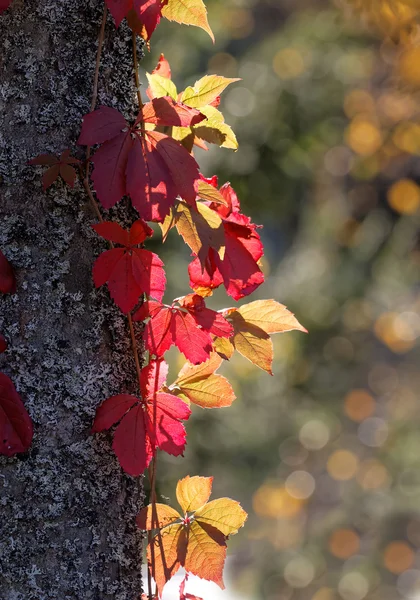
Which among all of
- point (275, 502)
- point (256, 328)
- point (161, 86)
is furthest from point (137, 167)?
point (275, 502)

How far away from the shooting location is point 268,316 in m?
0.73

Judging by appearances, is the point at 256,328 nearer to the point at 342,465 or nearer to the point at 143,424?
the point at 143,424

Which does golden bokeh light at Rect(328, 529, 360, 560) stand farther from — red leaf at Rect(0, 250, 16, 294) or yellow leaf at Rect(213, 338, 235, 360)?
red leaf at Rect(0, 250, 16, 294)

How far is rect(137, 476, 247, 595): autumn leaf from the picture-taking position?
0.69m

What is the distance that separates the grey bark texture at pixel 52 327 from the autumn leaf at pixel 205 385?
88mm

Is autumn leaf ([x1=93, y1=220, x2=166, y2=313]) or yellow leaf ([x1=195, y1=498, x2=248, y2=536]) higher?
autumn leaf ([x1=93, y1=220, x2=166, y2=313])

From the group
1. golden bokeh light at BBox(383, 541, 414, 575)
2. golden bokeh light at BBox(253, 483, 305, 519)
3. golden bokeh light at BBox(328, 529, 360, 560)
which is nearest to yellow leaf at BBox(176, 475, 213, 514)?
golden bokeh light at BBox(328, 529, 360, 560)

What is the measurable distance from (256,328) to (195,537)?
22cm

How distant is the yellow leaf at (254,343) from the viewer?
0.72 m

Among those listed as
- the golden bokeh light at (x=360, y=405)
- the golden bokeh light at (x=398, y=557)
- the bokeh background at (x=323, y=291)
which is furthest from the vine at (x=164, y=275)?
the golden bokeh light at (x=360, y=405)

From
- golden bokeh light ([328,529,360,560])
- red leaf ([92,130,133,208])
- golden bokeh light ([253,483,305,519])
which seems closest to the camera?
red leaf ([92,130,133,208])

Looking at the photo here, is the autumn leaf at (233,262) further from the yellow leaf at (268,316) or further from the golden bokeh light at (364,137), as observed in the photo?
the golden bokeh light at (364,137)

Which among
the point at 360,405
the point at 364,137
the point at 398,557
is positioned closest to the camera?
the point at 398,557

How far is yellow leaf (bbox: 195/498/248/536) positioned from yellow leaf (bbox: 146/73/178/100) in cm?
41
